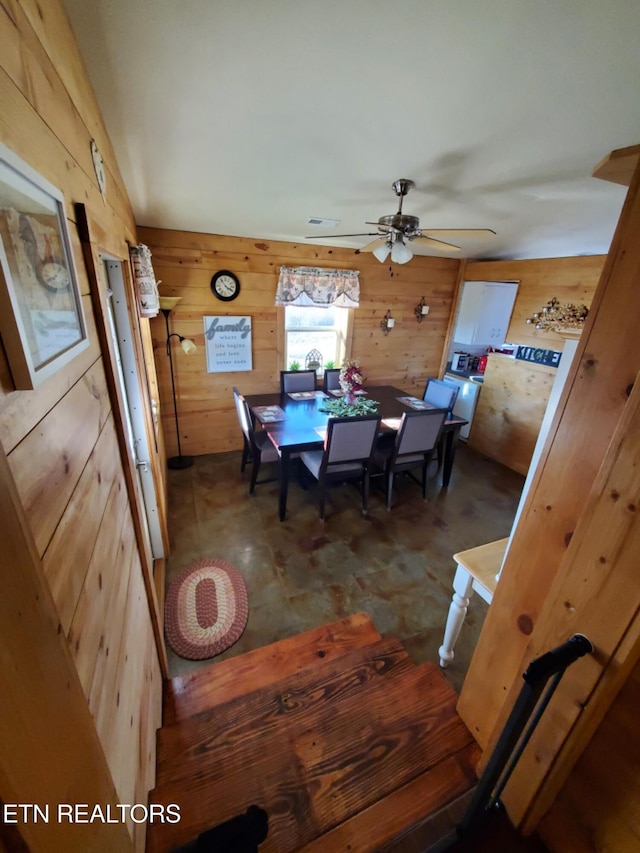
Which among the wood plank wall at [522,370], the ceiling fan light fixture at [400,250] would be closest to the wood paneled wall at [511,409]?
the wood plank wall at [522,370]

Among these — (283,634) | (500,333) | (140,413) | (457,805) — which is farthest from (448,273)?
(457,805)

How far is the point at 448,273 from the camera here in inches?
181

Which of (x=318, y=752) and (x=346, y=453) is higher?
(x=346, y=453)

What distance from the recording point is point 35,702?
37 cm

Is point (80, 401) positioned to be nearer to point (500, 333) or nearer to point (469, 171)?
point (469, 171)

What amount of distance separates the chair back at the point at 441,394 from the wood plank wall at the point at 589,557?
2725mm

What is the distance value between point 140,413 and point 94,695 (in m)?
1.62

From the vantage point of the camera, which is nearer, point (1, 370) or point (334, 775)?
point (1, 370)

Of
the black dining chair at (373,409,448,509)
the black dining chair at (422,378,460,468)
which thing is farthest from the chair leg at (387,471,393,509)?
the black dining chair at (422,378,460,468)

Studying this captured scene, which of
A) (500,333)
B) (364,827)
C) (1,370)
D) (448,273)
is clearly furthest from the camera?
(448,273)

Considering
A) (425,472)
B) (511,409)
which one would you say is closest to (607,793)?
(425,472)

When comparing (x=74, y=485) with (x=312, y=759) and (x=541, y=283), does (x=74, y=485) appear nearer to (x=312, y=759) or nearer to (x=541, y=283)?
(x=312, y=759)

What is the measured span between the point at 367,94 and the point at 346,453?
7.00 ft

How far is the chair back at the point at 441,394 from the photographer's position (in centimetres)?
360
